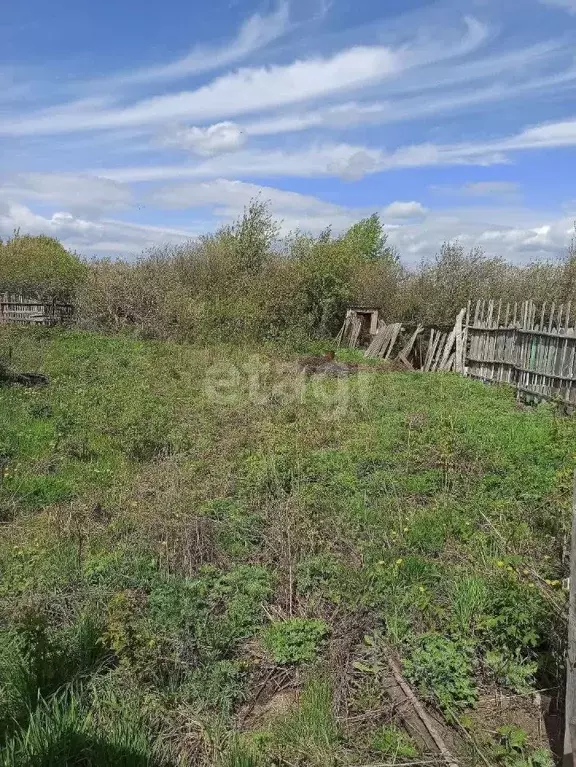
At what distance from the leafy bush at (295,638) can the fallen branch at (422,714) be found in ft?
1.32

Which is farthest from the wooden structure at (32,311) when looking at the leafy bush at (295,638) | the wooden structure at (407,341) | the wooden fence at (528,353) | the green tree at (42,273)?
the leafy bush at (295,638)

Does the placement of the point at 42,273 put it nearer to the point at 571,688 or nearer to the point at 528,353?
the point at 528,353

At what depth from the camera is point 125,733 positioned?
8.99 feet

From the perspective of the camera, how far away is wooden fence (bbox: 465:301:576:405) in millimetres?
9539

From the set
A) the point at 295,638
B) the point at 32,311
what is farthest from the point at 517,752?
the point at 32,311

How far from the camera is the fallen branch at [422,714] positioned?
263 centimetres

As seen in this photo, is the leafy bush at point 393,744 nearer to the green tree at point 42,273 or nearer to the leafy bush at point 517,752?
the leafy bush at point 517,752

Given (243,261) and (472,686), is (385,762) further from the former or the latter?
(243,261)

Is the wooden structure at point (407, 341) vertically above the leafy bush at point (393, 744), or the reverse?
the wooden structure at point (407, 341)

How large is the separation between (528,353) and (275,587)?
8275 millimetres

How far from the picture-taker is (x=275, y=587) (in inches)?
159

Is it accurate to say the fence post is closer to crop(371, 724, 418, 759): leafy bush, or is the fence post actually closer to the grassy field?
the grassy field

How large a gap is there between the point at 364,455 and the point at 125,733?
407cm

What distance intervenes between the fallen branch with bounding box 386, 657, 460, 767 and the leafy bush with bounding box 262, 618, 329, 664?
1.32 ft
